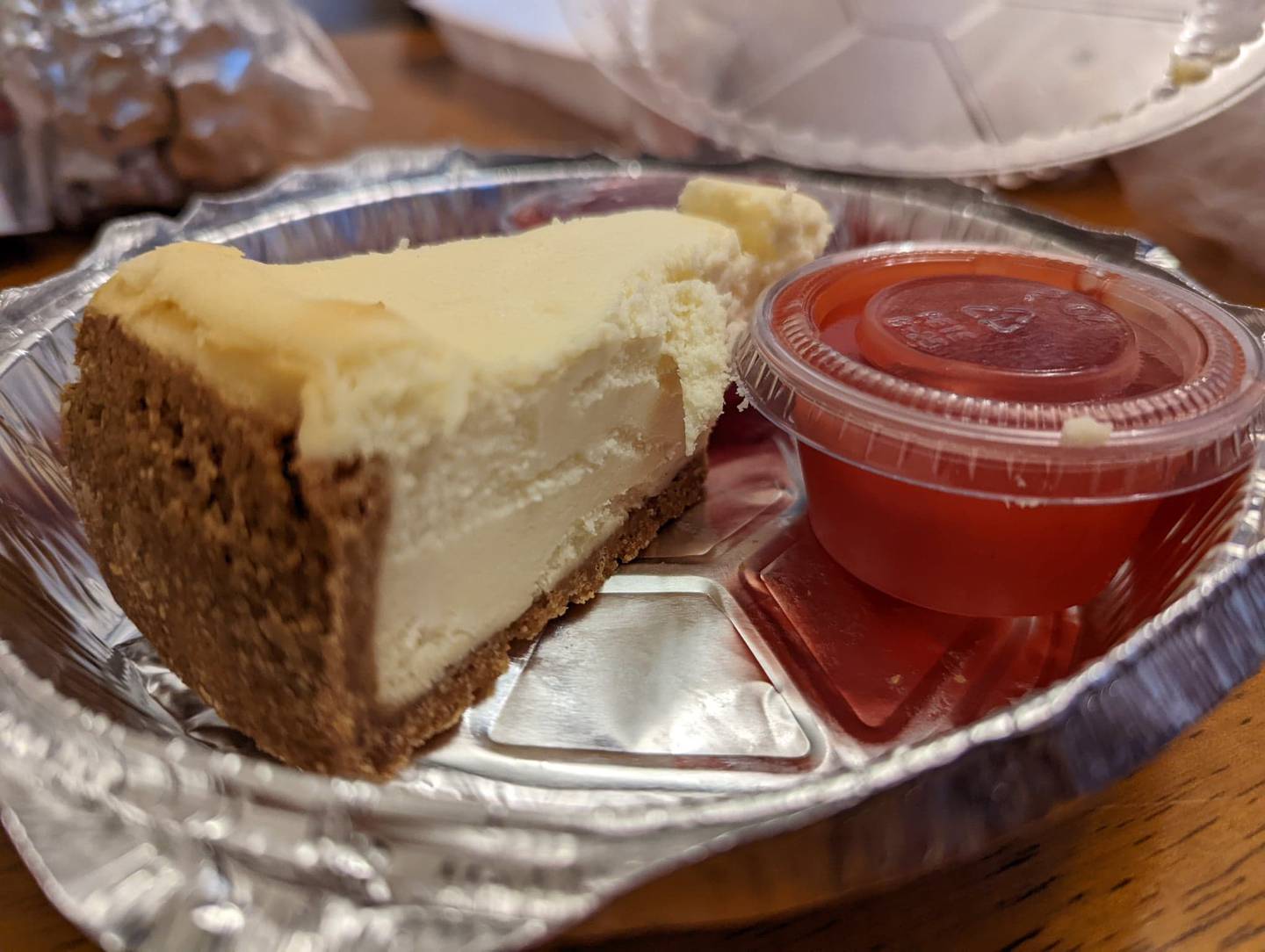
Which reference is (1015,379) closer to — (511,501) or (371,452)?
(511,501)

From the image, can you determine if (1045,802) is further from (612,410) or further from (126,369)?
(126,369)

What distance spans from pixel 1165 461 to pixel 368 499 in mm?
753

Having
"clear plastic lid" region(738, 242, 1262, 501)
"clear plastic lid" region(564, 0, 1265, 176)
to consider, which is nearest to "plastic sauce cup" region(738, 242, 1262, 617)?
"clear plastic lid" region(738, 242, 1262, 501)

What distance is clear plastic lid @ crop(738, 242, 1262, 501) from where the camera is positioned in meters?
0.86

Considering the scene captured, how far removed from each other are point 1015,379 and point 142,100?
66.2 inches

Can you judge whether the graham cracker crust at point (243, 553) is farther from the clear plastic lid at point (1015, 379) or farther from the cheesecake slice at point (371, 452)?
the clear plastic lid at point (1015, 379)

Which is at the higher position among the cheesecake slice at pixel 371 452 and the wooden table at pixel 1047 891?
the cheesecake slice at pixel 371 452

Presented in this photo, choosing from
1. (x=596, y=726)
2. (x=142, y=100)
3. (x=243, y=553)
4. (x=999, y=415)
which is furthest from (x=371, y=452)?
(x=142, y=100)

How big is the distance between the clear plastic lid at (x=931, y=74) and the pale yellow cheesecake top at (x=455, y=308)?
76 cm

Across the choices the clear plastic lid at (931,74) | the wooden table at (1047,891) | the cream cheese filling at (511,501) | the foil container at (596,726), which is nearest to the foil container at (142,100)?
the foil container at (596,726)

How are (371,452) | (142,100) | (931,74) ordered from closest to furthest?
(371,452), (142,100), (931,74)

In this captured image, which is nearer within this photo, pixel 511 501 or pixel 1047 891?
pixel 1047 891

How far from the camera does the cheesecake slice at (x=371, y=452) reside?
0.72m

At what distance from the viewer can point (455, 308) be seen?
35.6 inches
